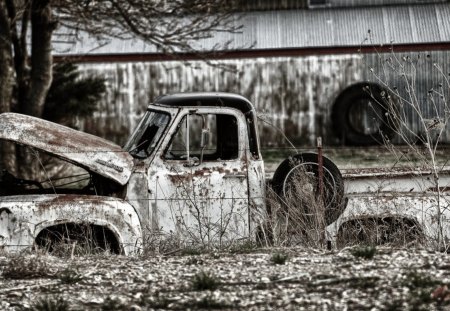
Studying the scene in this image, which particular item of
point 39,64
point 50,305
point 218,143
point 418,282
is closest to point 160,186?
point 218,143

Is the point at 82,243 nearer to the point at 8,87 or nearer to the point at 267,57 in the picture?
the point at 8,87

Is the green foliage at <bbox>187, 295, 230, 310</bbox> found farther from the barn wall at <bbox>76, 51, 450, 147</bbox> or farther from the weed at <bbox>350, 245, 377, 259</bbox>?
the barn wall at <bbox>76, 51, 450, 147</bbox>

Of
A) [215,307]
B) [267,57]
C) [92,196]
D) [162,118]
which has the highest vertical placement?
[267,57]

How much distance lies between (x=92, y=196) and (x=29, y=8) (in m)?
8.89

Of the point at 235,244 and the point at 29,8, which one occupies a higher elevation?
the point at 29,8

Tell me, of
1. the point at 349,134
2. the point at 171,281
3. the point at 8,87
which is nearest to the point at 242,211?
the point at 171,281

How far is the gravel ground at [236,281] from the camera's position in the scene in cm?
659

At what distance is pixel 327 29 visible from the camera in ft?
97.4

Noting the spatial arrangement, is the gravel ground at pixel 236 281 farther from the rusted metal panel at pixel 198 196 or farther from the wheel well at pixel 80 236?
the rusted metal panel at pixel 198 196

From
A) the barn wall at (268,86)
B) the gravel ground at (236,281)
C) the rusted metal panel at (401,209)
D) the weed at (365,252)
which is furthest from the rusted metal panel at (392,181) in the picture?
the barn wall at (268,86)

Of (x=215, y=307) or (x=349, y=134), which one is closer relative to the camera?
(x=215, y=307)

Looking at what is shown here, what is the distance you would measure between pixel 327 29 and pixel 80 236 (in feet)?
70.2

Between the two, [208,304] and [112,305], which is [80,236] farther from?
[208,304]

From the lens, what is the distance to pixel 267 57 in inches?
1114
